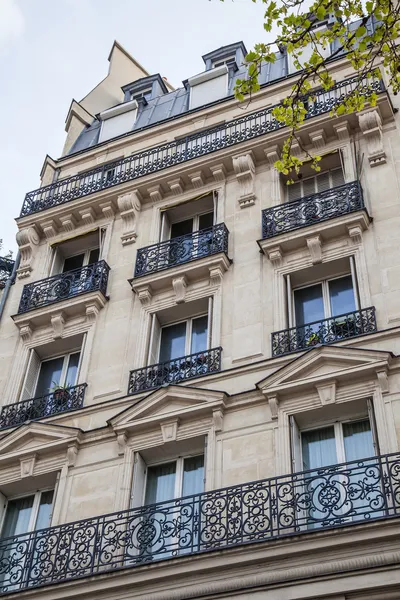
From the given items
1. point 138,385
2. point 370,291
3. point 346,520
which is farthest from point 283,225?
point 346,520

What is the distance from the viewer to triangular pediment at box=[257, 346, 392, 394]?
1147 centimetres

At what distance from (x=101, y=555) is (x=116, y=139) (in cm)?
1217

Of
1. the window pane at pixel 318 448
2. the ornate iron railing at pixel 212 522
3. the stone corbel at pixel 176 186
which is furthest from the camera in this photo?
the stone corbel at pixel 176 186

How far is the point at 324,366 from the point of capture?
1186 centimetres

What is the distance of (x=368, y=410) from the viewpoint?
11320mm

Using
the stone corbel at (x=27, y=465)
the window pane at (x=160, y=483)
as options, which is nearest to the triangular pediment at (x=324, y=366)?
the window pane at (x=160, y=483)

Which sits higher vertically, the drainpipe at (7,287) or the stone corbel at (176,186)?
the stone corbel at (176,186)

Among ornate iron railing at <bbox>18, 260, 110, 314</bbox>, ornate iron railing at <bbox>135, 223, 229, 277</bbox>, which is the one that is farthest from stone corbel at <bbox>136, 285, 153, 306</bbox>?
ornate iron railing at <bbox>18, 260, 110, 314</bbox>

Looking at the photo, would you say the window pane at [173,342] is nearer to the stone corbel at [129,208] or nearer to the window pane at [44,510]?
the stone corbel at [129,208]

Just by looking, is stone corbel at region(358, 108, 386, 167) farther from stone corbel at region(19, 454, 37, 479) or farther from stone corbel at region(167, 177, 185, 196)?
stone corbel at region(19, 454, 37, 479)

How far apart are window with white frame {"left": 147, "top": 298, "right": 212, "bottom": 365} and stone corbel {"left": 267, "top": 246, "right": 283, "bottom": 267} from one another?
1311mm

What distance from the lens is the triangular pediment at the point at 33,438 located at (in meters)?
13.3

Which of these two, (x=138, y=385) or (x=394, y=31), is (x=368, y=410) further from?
(x=394, y=31)

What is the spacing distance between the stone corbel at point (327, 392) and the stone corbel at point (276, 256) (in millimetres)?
3110
